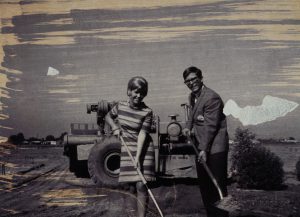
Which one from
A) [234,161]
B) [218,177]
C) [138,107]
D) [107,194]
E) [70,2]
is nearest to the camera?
[138,107]

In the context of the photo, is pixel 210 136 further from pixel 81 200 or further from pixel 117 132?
pixel 81 200

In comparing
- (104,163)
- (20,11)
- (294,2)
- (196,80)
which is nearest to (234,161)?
(104,163)

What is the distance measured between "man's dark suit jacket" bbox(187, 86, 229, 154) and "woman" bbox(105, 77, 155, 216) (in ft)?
A: 1.83

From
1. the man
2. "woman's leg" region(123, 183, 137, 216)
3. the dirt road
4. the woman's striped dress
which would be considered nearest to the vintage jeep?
the dirt road

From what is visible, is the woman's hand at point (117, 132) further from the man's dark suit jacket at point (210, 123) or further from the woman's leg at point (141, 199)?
the man's dark suit jacket at point (210, 123)

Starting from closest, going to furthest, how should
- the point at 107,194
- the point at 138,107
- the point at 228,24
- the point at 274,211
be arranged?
the point at 274,211, the point at 138,107, the point at 107,194, the point at 228,24

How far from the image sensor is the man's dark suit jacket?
319 centimetres

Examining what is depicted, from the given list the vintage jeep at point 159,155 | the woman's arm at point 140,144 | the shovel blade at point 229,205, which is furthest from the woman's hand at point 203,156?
the vintage jeep at point 159,155

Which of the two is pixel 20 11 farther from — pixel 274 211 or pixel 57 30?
pixel 274 211

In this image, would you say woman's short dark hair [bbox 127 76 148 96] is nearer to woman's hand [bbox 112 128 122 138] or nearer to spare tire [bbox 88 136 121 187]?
woman's hand [bbox 112 128 122 138]

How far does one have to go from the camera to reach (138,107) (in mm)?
2994

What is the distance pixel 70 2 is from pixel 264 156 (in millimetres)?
4252

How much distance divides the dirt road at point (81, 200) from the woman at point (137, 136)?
1.10 metres

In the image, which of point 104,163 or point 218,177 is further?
point 104,163
